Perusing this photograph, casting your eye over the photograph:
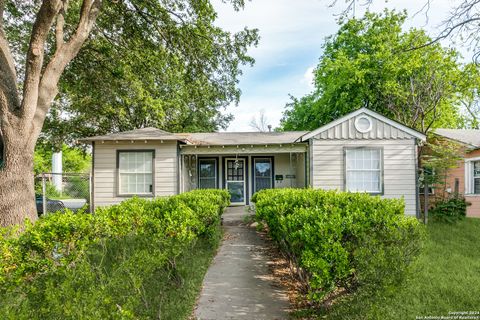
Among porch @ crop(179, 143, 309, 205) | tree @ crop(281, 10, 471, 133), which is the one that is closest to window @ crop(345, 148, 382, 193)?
A: porch @ crop(179, 143, 309, 205)

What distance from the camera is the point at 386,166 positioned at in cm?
1042

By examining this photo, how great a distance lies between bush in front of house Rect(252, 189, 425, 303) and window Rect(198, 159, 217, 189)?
10.1 m

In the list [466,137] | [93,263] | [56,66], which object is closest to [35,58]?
[56,66]

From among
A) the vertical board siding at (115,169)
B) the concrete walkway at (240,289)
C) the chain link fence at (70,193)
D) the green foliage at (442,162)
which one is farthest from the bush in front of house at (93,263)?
the green foliage at (442,162)

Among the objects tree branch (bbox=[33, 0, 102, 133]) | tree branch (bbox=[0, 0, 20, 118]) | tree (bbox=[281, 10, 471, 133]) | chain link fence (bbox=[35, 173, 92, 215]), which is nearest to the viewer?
tree branch (bbox=[0, 0, 20, 118])

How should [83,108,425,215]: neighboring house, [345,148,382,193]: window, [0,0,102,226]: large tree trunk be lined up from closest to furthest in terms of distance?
[0,0,102,226]: large tree trunk → [83,108,425,215]: neighboring house → [345,148,382,193]: window

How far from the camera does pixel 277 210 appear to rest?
4.62m

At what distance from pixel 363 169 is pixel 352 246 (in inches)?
308

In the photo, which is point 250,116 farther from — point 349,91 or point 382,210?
point 382,210

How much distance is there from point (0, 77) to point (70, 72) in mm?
4974

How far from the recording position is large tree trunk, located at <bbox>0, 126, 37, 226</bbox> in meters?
6.62

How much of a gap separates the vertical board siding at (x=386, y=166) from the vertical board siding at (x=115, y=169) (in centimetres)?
514

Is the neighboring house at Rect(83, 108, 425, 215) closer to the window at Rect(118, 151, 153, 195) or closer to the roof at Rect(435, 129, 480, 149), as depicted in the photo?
the window at Rect(118, 151, 153, 195)

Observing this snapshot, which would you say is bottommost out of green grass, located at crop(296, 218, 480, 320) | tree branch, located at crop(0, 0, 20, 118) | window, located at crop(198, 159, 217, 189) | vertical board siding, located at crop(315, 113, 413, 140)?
green grass, located at crop(296, 218, 480, 320)
